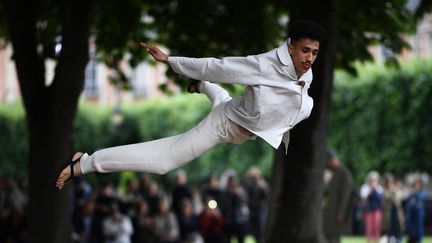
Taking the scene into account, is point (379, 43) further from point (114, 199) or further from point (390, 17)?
point (114, 199)

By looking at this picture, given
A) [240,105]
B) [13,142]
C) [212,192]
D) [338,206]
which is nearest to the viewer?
[240,105]

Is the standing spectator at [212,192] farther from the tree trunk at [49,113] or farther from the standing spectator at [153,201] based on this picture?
the tree trunk at [49,113]

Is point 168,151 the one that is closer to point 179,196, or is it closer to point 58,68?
point 58,68

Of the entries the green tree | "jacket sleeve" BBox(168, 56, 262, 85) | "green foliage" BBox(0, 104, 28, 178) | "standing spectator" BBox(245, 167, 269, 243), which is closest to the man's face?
"jacket sleeve" BBox(168, 56, 262, 85)

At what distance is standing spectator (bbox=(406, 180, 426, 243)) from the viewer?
2514cm

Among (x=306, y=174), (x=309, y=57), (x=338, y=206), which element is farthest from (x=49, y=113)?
(x=309, y=57)

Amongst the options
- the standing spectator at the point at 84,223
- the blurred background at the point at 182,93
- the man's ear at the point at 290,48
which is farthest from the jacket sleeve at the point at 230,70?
the standing spectator at the point at 84,223

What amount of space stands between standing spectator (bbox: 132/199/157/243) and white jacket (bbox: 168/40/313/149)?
12677mm

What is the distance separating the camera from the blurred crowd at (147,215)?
807 inches

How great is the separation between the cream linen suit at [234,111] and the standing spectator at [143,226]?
12284mm

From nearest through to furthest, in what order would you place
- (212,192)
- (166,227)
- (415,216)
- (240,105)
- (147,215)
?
(240,105), (166,227), (147,215), (212,192), (415,216)

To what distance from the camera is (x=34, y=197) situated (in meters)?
15.4

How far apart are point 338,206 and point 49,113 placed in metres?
5.55

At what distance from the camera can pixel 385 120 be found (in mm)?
39500
